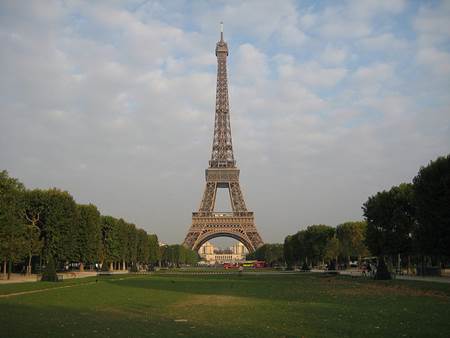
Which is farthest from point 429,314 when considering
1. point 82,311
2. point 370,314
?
point 82,311

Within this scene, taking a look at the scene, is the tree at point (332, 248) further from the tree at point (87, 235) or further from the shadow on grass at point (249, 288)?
the shadow on grass at point (249, 288)

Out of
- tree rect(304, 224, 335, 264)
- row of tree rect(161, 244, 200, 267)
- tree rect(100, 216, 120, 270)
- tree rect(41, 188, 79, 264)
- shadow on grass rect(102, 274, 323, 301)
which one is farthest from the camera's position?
row of tree rect(161, 244, 200, 267)

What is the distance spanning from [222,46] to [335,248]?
222ft

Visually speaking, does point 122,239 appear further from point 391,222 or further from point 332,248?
point 391,222

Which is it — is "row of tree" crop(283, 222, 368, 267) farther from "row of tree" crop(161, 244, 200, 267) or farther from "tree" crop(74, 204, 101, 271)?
"row of tree" crop(161, 244, 200, 267)

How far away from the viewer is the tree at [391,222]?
196 feet

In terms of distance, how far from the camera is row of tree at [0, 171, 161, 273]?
170 feet

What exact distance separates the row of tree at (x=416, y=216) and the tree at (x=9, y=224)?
1326 inches

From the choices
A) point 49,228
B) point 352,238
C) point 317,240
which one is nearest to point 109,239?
point 49,228

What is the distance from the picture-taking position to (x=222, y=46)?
5443 inches

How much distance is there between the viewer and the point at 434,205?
44.5 m

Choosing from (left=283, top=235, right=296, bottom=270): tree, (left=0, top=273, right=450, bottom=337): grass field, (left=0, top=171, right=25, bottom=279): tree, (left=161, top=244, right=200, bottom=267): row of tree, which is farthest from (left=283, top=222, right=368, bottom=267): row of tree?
(left=0, top=273, right=450, bottom=337): grass field

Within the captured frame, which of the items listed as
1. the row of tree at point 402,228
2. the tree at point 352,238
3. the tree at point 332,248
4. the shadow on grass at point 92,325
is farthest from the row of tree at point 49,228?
the tree at point 352,238

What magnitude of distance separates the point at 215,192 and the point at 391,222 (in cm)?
7892
